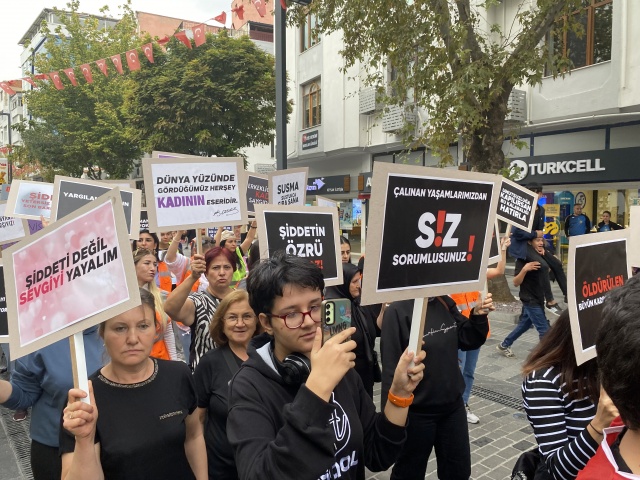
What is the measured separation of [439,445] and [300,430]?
6.59 feet

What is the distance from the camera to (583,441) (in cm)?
179

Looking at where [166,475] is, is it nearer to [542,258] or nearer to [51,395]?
[51,395]

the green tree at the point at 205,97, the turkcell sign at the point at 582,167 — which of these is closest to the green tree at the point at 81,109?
the green tree at the point at 205,97

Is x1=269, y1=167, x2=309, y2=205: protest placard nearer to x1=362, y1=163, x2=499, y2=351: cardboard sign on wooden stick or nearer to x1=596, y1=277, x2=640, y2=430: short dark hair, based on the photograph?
x1=362, y1=163, x2=499, y2=351: cardboard sign on wooden stick

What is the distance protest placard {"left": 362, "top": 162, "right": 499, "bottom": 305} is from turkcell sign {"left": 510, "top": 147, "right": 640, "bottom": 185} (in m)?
10.8

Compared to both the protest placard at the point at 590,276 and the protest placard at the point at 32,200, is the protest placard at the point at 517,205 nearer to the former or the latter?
the protest placard at the point at 590,276

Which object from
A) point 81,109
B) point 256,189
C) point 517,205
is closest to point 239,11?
point 256,189

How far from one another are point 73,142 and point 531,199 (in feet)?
93.3

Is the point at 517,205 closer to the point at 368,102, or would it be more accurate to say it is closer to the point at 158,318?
the point at 158,318

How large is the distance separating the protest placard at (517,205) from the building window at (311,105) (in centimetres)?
1852

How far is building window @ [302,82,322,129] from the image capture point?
23.4 meters

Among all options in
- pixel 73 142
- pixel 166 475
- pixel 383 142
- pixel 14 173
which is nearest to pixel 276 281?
pixel 166 475

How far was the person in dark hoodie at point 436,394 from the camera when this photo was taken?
308 cm

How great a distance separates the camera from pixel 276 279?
1.90 m
